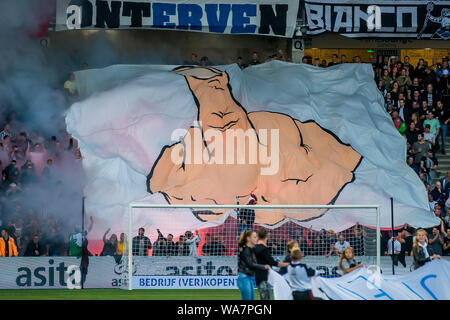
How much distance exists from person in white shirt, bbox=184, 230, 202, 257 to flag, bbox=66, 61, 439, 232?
0.57 metres

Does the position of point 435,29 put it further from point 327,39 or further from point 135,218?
point 135,218

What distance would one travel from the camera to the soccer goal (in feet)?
57.0

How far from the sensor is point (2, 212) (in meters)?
19.7

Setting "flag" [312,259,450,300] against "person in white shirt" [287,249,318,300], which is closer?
"person in white shirt" [287,249,318,300]

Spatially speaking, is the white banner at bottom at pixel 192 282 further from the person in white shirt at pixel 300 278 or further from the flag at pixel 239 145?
the person in white shirt at pixel 300 278

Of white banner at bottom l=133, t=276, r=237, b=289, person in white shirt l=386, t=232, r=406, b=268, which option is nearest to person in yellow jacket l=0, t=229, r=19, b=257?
white banner at bottom l=133, t=276, r=237, b=289

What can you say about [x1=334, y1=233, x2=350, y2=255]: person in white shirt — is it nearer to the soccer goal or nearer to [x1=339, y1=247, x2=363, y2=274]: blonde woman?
the soccer goal

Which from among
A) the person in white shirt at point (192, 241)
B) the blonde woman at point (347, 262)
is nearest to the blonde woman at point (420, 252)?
the blonde woman at point (347, 262)

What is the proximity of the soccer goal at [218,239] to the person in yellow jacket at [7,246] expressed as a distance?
225 centimetres

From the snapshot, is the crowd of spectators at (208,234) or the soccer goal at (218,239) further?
the crowd of spectators at (208,234)

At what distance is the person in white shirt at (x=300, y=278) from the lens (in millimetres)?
11281

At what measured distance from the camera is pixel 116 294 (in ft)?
54.1

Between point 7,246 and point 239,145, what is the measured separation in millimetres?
5780

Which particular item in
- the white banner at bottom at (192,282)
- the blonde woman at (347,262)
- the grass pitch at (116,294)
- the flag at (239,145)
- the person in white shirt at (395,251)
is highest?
the flag at (239,145)
